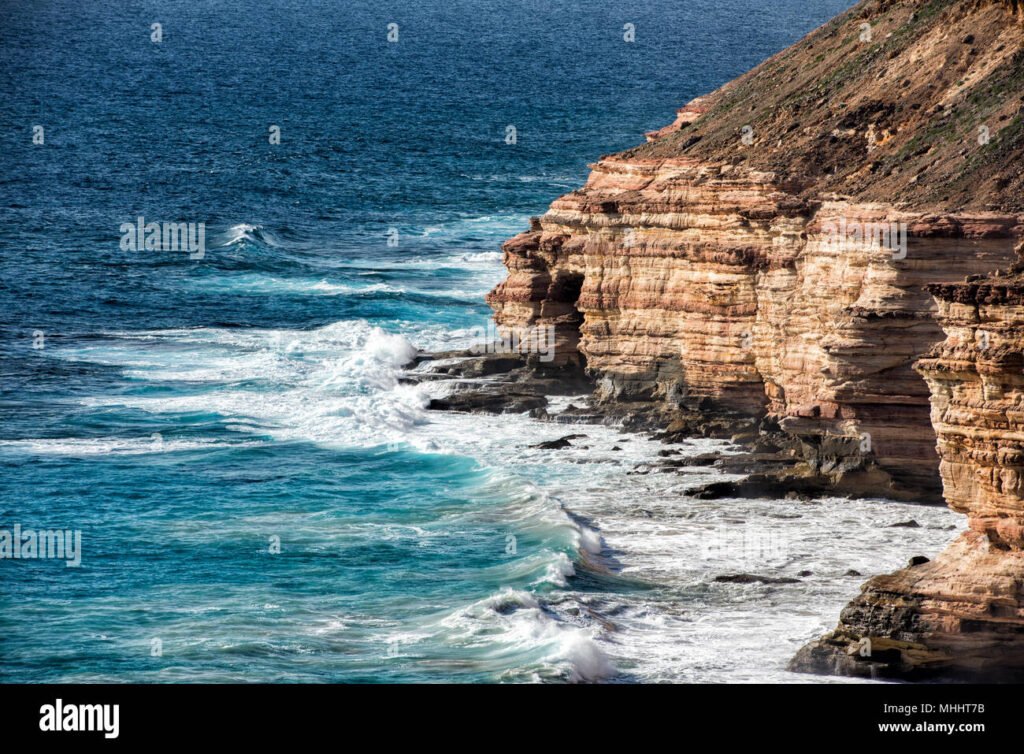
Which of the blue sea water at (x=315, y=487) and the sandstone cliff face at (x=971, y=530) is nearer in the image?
the sandstone cliff face at (x=971, y=530)

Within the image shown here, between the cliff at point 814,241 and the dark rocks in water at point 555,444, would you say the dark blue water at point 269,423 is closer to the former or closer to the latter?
the dark rocks in water at point 555,444

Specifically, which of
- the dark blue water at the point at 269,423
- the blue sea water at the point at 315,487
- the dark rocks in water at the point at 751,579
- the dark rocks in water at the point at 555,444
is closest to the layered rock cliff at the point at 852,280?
the blue sea water at the point at 315,487

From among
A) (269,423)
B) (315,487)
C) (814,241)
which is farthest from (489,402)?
(814,241)

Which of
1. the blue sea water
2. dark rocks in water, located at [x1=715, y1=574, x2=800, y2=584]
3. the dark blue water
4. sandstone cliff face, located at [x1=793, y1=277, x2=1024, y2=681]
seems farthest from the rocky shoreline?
dark rocks in water, located at [x1=715, y1=574, x2=800, y2=584]

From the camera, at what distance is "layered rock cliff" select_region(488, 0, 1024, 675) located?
35062 millimetres

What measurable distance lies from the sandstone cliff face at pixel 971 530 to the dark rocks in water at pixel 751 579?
25.5ft

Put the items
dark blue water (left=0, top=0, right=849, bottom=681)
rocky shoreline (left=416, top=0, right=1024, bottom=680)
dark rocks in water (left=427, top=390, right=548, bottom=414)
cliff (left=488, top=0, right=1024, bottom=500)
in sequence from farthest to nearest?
dark rocks in water (left=427, top=390, right=548, bottom=414) < cliff (left=488, top=0, right=1024, bottom=500) < dark blue water (left=0, top=0, right=849, bottom=681) < rocky shoreline (left=416, top=0, right=1024, bottom=680)

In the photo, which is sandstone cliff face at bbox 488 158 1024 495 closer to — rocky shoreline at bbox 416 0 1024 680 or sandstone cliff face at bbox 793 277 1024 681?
rocky shoreline at bbox 416 0 1024 680

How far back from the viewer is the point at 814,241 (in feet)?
171

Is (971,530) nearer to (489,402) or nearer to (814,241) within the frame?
(814,241)

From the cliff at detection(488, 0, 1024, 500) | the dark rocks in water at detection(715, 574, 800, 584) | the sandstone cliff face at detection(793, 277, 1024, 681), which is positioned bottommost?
the dark rocks in water at detection(715, 574, 800, 584)

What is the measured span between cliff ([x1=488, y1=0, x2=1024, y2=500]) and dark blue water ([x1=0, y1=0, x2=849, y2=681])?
5.80m

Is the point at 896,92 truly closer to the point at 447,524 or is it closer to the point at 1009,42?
the point at 1009,42

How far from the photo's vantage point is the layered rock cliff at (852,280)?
115ft
